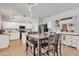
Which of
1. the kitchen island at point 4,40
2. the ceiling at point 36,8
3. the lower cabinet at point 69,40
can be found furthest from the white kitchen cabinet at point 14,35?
the lower cabinet at point 69,40

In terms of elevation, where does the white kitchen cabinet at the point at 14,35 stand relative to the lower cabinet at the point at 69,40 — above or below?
above

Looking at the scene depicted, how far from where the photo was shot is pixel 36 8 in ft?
6.35

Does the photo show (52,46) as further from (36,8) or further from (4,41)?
(4,41)

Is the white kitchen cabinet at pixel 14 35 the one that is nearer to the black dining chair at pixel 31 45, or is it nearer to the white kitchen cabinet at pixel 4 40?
the white kitchen cabinet at pixel 4 40

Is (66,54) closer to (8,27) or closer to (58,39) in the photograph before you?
(58,39)

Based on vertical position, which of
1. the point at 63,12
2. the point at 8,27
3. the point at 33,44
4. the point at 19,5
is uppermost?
the point at 19,5

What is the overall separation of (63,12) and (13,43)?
1121 millimetres

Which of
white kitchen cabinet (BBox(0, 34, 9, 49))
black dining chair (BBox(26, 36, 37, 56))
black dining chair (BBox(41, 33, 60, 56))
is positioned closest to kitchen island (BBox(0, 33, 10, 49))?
white kitchen cabinet (BBox(0, 34, 9, 49))

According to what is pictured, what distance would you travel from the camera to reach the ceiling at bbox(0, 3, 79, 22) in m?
1.88

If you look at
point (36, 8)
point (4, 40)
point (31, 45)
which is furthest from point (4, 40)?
point (36, 8)

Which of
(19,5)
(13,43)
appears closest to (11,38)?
(13,43)

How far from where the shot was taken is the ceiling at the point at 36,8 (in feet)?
6.16

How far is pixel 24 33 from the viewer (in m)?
2.09

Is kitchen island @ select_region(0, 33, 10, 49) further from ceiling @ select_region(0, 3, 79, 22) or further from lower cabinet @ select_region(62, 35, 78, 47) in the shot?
lower cabinet @ select_region(62, 35, 78, 47)
